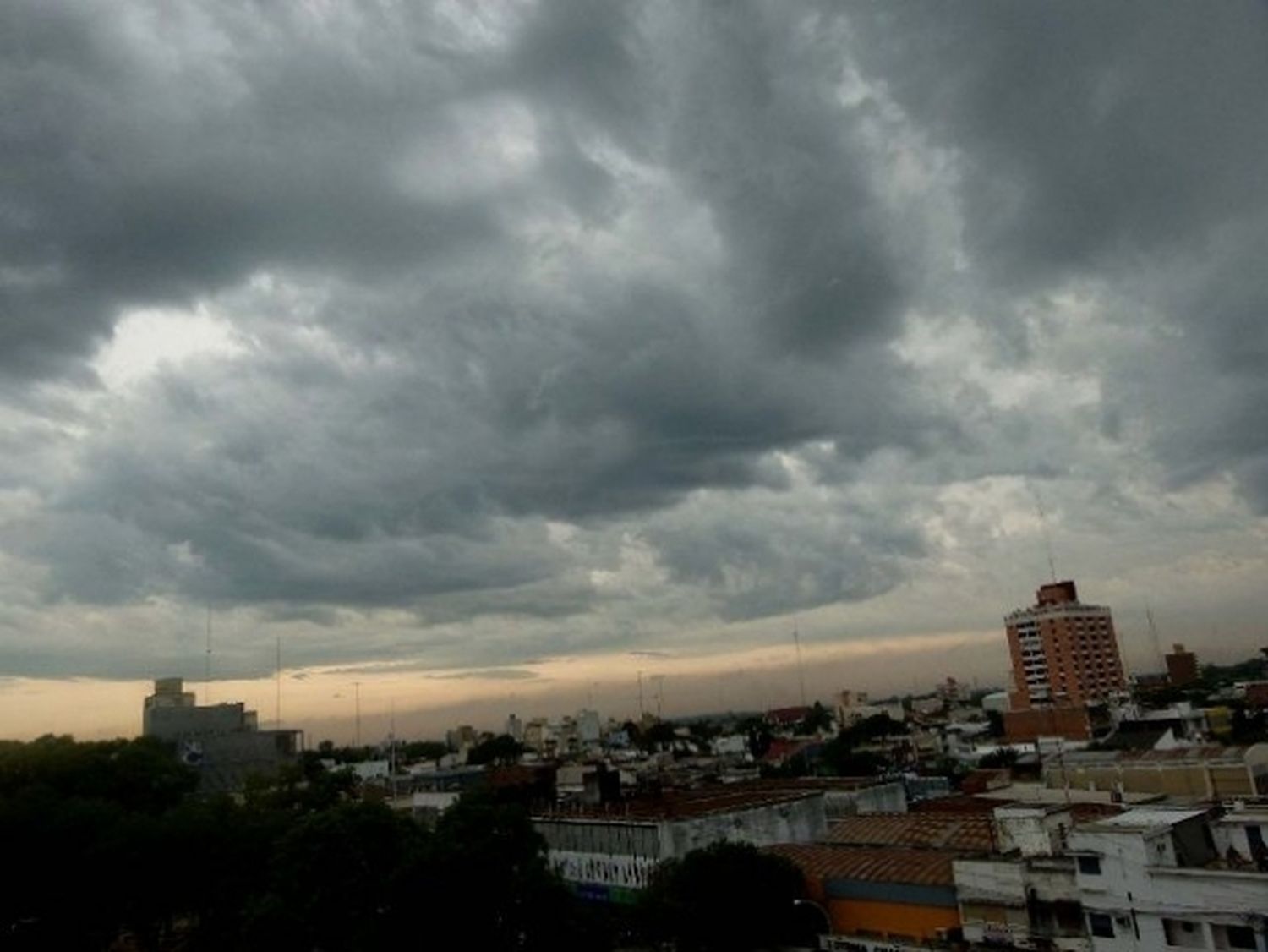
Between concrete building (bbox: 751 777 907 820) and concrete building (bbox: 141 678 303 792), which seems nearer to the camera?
concrete building (bbox: 751 777 907 820)

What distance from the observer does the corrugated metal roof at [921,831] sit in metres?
40.2

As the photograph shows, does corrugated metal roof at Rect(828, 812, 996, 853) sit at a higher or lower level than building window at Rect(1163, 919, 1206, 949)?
higher

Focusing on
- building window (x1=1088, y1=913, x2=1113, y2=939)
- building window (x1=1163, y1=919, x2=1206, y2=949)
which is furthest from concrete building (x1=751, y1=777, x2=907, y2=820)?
building window (x1=1163, y1=919, x2=1206, y2=949)

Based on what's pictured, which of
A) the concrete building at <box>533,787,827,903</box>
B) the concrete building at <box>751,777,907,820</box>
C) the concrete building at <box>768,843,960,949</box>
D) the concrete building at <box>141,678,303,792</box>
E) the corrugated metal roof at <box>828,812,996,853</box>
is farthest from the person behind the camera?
the concrete building at <box>141,678,303,792</box>

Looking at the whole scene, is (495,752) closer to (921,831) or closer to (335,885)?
(921,831)

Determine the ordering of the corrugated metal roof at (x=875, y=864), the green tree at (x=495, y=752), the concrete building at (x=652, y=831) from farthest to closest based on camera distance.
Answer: the green tree at (x=495, y=752) < the concrete building at (x=652, y=831) < the corrugated metal roof at (x=875, y=864)

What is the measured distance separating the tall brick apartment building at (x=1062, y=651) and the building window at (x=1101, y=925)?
4764 inches

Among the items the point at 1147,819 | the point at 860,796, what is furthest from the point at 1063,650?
the point at 1147,819

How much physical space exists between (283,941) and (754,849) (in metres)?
18.3

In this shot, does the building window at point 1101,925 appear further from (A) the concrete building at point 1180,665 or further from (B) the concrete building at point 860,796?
(A) the concrete building at point 1180,665

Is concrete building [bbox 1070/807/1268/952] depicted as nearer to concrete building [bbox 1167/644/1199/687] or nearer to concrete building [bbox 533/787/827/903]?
concrete building [bbox 533/787/827/903]

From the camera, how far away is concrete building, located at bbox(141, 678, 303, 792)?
96.8 meters

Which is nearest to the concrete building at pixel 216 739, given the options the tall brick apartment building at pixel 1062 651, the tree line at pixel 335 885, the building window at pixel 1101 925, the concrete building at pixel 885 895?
the tree line at pixel 335 885

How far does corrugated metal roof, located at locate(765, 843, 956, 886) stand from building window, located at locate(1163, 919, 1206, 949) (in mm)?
7480
